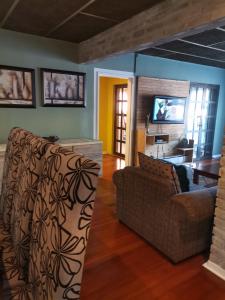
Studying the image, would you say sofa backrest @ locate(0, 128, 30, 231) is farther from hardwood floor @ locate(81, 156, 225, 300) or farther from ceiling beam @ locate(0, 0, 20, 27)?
ceiling beam @ locate(0, 0, 20, 27)

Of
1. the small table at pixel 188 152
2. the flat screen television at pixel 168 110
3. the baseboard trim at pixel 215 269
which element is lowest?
the baseboard trim at pixel 215 269

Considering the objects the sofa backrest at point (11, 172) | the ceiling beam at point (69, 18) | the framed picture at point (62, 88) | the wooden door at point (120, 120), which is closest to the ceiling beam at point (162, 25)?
the ceiling beam at point (69, 18)

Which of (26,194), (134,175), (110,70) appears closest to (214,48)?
(110,70)

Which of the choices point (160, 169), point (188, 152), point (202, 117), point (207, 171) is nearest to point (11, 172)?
point (160, 169)

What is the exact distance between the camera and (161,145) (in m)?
5.37

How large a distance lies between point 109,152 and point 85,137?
2.43 meters

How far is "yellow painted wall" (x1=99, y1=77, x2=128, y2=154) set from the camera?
21.4 feet

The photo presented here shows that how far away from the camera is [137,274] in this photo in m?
1.94

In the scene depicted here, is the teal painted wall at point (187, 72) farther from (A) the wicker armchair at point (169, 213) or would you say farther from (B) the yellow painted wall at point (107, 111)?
(A) the wicker armchair at point (169, 213)

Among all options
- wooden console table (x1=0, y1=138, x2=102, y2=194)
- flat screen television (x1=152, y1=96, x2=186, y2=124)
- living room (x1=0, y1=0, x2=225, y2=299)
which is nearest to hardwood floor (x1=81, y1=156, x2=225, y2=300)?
→ living room (x1=0, y1=0, x2=225, y2=299)

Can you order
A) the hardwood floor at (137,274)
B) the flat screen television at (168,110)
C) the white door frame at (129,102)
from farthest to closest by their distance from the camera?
the flat screen television at (168,110) → the white door frame at (129,102) → the hardwood floor at (137,274)

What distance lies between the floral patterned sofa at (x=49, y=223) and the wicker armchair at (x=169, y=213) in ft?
4.09

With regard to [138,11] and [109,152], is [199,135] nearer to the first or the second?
[109,152]

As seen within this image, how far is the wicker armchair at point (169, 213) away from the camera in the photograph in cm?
191
